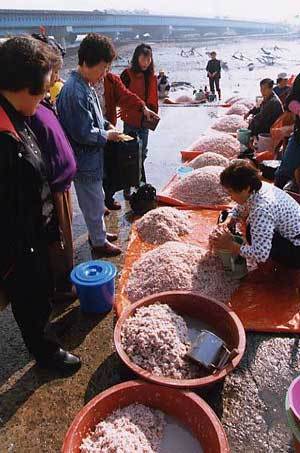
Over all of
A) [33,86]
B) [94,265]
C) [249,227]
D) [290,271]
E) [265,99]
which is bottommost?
[290,271]

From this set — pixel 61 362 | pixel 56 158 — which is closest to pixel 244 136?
pixel 56 158

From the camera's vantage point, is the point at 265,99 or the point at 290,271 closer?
the point at 290,271

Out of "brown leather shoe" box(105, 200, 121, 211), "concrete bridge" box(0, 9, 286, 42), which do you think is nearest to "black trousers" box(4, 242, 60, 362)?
"brown leather shoe" box(105, 200, 121, 211)

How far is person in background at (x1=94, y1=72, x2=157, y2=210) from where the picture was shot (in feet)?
13.9

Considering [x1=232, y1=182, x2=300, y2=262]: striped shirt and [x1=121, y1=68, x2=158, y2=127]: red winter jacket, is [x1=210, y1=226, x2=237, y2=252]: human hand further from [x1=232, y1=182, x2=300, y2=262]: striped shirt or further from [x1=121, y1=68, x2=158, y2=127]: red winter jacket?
[x1=121, y1=68, x2=158, y2=127]: red winter jacket

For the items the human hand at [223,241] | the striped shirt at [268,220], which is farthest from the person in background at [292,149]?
the human hand at [223,241]

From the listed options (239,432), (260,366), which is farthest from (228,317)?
(239,432)

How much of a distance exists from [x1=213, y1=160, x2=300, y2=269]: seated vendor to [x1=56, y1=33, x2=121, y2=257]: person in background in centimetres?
111

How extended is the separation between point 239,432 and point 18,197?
1.66m

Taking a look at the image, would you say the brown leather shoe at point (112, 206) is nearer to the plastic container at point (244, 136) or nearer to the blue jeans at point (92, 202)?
the blue jeans at point (92, 202)

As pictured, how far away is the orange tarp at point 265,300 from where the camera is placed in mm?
2699

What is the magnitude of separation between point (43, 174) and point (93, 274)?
3.13 feet

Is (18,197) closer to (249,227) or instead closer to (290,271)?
(249,227)

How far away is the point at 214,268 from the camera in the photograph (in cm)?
308
